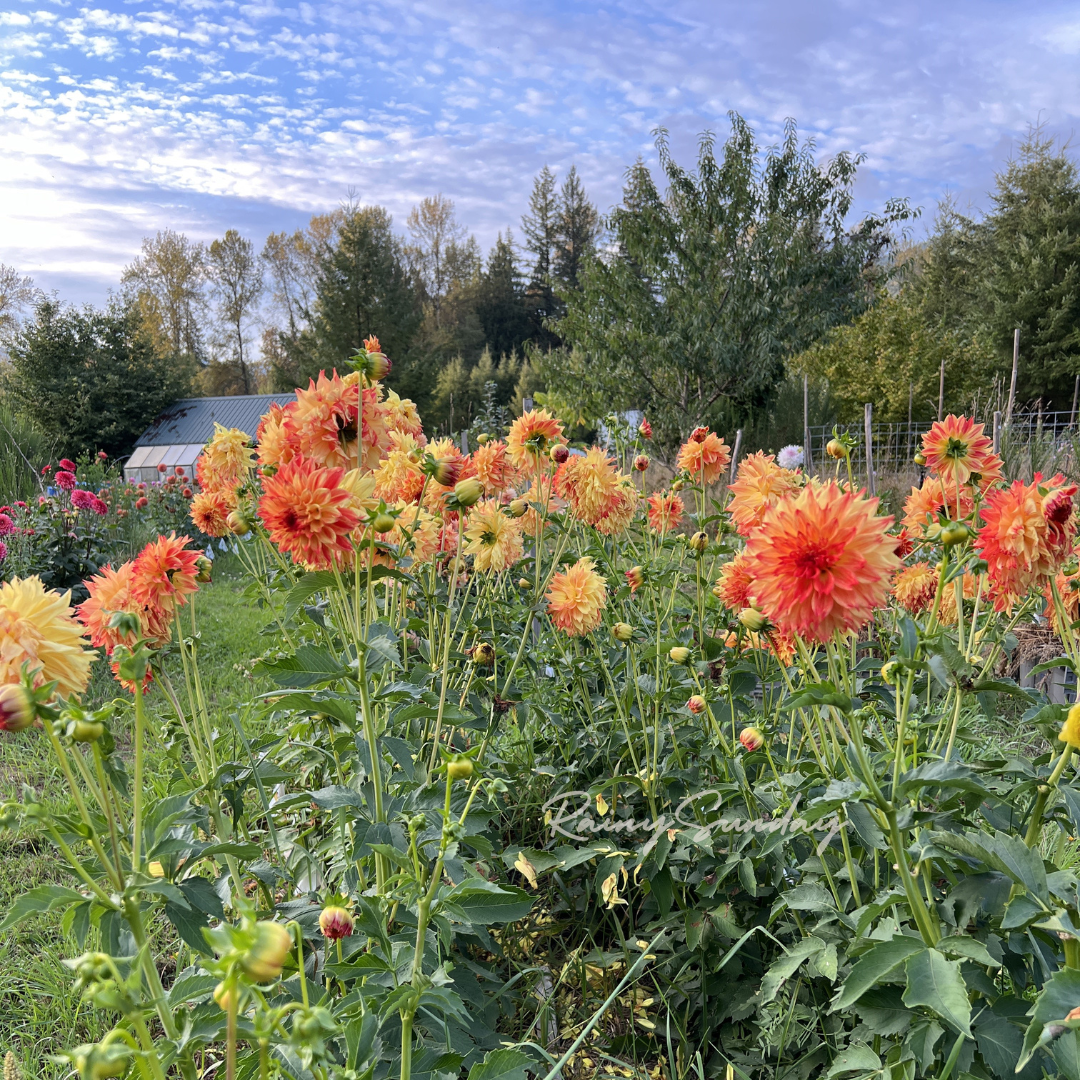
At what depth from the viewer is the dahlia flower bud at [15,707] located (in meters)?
0.74

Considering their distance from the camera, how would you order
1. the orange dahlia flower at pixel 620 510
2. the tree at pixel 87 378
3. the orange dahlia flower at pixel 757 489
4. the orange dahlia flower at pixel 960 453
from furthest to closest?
the tree at pixel 87 378
the orange dahlia flower at pixel 620 510
the orange dahlia flower at pixel 960 453
the orange dahlia flower at pixel 757 489

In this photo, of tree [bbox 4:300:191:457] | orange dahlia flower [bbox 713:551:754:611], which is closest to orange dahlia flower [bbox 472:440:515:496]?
orange dahlia flower [bbox 713:551:754:611]

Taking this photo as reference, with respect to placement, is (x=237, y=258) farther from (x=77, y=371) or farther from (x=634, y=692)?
(x=634, y=692)

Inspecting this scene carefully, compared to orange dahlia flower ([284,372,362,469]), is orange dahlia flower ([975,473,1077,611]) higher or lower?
lower

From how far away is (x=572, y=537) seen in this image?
2684 millimetres

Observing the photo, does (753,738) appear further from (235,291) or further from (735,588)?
(235,291)

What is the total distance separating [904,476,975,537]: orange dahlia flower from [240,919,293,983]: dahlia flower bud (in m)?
1.46

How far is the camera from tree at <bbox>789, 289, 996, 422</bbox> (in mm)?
15719

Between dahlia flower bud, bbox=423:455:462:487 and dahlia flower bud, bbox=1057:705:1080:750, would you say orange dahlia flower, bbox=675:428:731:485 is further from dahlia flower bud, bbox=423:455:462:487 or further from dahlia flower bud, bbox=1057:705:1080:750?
dahlia flower bud, bbox=1057:705:1080:750

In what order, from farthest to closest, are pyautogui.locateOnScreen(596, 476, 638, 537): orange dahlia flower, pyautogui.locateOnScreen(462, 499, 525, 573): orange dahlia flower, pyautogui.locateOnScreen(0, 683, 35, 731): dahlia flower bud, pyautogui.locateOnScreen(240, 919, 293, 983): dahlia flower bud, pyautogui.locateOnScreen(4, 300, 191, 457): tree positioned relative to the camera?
pyautogui.locateOnScreen(4, 300, 191, 457): tree, pyautogui.locateOnScreen(596, 476, 638, 537): orange dahlia flower, pyautogui.locateOnScreen(462, 499, 525, 573): orange dahlia flower, pyautogui.locateOnScreen(0, 683, 35, 731): dahlia flower bud, pyautogui.locateOnScreen(240, 919, 293, 983): dahlia flower bud

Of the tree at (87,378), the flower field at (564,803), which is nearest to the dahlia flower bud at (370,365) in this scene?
the flower field at (564,803)

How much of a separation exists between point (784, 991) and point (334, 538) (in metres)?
1.28

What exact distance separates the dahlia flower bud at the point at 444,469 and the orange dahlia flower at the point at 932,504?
1.00 meters

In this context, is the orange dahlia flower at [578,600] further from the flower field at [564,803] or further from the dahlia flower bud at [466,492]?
the dahlia flower bud at [466,492]
